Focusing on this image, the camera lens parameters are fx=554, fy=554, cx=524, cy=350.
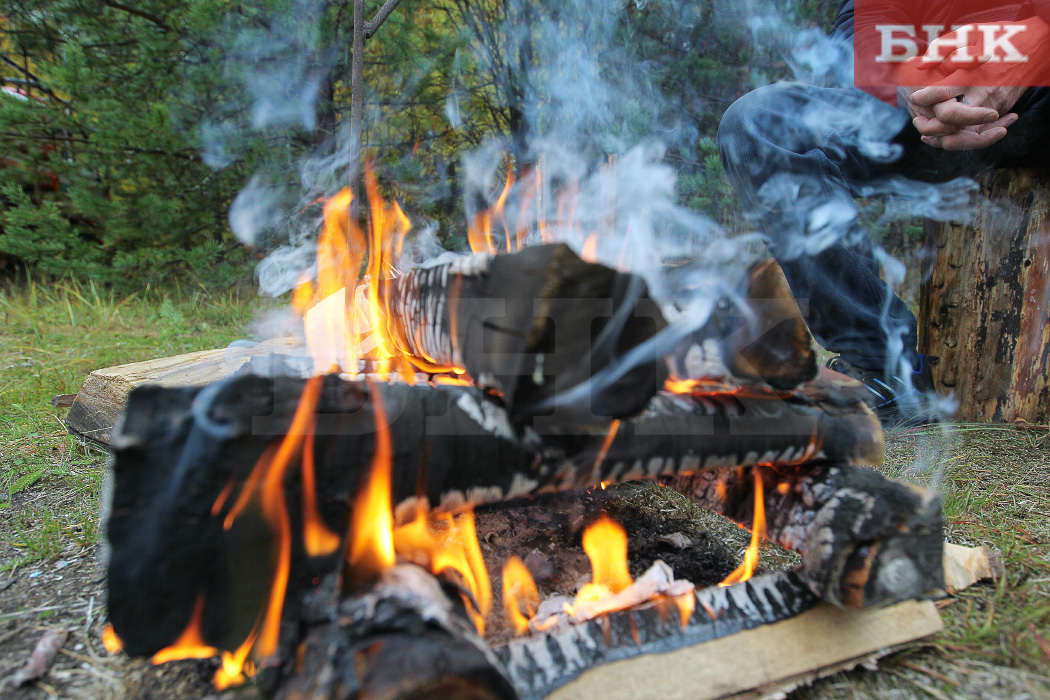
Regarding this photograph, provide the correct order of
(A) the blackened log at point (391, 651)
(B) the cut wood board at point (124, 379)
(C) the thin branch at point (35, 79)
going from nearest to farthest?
(A) the blackened log at point (391, 651) < (B) the cut wood board at point (124, 379) < (C) the thin branch at point (35, 79)

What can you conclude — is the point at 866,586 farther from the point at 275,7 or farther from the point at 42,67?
the point at 42,67

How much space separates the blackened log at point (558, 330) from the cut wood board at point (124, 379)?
1191 mm

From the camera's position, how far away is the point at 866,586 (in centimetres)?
99

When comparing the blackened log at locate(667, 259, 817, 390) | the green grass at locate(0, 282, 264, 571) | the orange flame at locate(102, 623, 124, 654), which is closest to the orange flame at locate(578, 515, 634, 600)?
the blackened log at locate(667, 259, 817, 390)

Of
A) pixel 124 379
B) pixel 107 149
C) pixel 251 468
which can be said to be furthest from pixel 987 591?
pixel 107 149

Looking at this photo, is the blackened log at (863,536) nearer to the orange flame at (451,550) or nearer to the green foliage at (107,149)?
the orange flame at (451,550)

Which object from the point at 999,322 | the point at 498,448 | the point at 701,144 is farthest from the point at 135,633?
the point at 701,144

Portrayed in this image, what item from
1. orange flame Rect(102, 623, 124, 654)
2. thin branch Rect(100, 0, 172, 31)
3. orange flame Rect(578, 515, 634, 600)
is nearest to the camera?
orange flame Rect(102, 623, 124, 654)

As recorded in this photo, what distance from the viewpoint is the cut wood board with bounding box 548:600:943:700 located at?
0.96 meters

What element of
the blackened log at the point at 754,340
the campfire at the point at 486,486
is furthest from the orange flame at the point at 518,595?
the blackened log at the point at 754,340

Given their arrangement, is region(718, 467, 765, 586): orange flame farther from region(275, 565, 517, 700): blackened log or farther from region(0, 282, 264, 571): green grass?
region(0, 282, 264, 571): green grass

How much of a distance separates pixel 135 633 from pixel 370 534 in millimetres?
360

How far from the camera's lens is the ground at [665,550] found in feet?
3.41

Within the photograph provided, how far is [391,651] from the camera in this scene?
2.53ft
